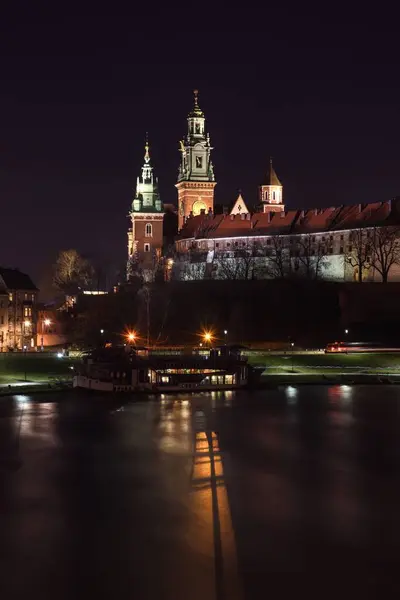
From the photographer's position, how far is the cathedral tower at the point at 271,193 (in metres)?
154

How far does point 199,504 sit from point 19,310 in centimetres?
6991

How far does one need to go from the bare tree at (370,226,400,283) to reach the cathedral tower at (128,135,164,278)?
36203 millimetres

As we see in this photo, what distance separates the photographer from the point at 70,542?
25.4 metres

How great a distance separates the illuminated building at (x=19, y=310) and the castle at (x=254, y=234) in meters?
26.7

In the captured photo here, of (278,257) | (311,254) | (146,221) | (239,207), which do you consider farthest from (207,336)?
(239,207)

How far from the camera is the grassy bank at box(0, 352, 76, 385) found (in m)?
63.5

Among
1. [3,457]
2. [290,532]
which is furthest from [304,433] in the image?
[290,532]

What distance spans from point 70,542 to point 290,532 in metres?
5.84

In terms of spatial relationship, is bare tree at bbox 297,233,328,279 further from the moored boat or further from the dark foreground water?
the dark foreground water

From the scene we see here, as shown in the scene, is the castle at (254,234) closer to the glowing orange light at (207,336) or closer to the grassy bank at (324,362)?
the glowing orange light at (207,336)

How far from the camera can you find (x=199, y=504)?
29.2 metres

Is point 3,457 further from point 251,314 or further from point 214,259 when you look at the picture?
point 214,259

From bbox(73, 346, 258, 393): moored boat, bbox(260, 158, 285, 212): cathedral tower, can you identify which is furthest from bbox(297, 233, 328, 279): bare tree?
bbox(73, 346, 258, 393): moored boat

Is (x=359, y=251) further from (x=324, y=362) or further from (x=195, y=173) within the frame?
(x=324, y=362)
